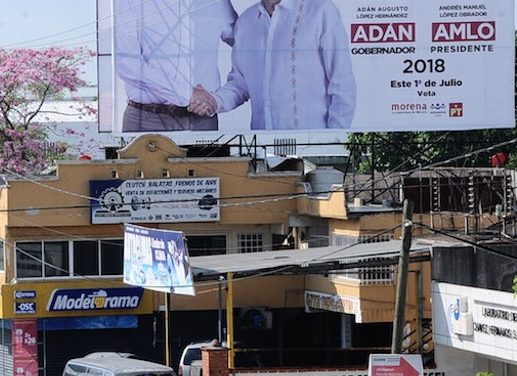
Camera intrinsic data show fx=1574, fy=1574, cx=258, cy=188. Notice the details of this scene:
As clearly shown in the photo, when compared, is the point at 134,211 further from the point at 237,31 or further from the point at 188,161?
the point at 237,31

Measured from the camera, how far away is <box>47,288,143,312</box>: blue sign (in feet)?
128

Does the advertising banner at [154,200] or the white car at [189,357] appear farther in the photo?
the advertising banner at [154,200]

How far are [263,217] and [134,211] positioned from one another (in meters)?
3.31

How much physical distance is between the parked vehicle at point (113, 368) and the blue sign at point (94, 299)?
21.8 feet

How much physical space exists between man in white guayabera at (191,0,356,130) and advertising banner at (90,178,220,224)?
1950 mm

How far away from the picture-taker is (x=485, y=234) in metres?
31.1

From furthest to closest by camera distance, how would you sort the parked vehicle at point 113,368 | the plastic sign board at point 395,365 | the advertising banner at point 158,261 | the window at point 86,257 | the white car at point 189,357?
the window at point 86,257 → the white car at point 189,357 → the parked vehicle at point 113,368 → the advertising banner at point 158,261 → the plastic sign board at point 395,365

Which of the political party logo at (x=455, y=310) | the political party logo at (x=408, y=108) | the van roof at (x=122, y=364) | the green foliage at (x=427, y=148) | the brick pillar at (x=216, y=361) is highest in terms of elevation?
the political party logo at (x=408, y=108)

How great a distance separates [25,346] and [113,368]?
9.49 meters

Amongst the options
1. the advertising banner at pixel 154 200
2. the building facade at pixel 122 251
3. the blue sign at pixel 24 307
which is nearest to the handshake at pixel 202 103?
the building facade at pixel 122 251

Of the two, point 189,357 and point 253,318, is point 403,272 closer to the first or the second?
point 189,357

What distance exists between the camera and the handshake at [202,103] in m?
38.8

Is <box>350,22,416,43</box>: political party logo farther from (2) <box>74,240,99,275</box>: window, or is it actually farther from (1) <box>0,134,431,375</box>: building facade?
(2) <box>74,240,99,275</box>: window

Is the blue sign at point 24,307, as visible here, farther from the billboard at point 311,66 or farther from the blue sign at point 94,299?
the billboard at point 311,66
